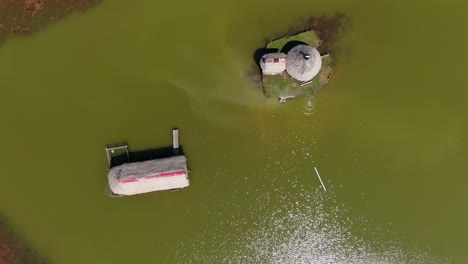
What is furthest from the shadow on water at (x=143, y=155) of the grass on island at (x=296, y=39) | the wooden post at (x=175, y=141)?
the grass on island at (x=296, y=39)

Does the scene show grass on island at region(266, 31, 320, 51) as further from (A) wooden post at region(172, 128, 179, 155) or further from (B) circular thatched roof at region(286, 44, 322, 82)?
(A) wooden post at region(172, 128, 179, 155)

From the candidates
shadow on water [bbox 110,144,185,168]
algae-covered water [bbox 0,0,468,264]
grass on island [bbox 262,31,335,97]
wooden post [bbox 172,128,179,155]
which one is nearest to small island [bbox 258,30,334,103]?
grass on island [bbox 262,31,335,97]

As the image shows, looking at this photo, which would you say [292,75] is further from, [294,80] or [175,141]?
[175,141]

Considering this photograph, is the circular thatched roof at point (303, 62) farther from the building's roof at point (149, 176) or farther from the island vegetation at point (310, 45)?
the building's roof at point (149, 176)

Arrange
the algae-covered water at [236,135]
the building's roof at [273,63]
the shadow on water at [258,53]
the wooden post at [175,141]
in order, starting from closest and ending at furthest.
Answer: the building's roof at [273,63] → the wooden post at [175,141] → the algae-covered water at [236,135] → the shadow on water at [258,53]

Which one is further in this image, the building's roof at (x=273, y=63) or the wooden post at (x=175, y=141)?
the wooden post at (x=175, y=141)

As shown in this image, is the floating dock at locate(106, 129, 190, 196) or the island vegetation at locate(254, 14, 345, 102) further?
the island vegetation at locate(254, 14, 345, 102)
